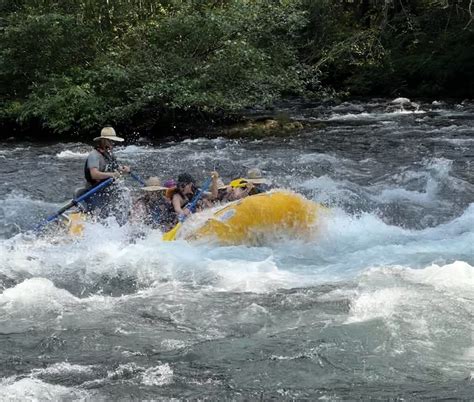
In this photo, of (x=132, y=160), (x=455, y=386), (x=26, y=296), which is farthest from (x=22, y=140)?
(x=455, y=386)

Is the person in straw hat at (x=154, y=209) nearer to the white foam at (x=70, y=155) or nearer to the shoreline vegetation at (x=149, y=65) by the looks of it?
the white foam at (x=70, y=155)

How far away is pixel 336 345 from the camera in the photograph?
4.80m

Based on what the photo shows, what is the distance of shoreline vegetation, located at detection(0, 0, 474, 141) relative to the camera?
16.3 meters

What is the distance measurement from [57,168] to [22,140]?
4259 millimetres

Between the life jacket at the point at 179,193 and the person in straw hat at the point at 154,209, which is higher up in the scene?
the life jacket at the point at 179,193

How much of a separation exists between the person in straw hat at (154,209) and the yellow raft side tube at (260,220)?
2.40ft

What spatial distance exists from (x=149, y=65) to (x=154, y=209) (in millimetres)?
9154

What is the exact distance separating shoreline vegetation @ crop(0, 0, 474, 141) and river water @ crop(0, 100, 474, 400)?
5895 mm

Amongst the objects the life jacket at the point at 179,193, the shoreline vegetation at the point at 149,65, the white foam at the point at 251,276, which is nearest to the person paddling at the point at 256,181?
the life jacket at the point at 179,193

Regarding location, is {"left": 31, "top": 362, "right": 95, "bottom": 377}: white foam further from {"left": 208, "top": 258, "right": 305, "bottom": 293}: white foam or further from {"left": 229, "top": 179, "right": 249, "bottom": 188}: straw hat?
{"left": 229, "top": 179, "right": 249, "bottom": 188}: straw hat

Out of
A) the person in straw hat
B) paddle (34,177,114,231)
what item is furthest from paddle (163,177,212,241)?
paddle (34,177,114,231)

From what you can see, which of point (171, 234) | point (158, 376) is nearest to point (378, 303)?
point (158, 376)

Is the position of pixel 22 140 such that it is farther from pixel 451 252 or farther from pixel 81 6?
pixel 451 252

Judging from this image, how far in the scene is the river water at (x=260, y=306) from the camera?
14.3 ft
